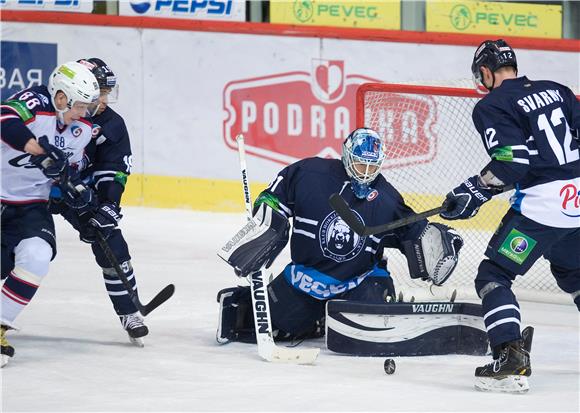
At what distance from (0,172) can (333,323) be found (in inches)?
52.3

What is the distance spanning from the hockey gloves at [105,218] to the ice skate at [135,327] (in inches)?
14.3

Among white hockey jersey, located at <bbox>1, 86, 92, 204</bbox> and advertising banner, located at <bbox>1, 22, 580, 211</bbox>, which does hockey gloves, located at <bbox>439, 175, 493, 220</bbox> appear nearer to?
white hockey jersey, located at <bbox>1, 86, 92, 204</bbox>

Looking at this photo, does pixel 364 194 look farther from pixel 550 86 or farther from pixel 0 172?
pixel 0 172

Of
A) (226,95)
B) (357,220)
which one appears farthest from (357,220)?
(226,95)

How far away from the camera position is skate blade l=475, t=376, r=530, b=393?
460 cm

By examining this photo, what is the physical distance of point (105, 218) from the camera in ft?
17.2

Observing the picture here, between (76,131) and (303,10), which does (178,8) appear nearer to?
(303,10)

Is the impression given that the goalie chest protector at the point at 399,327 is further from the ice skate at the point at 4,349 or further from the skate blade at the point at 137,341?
the ice skate at the point at 4,349

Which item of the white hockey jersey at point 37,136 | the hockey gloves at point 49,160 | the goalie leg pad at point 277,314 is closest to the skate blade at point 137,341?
the goalie leg pad at point 277,314

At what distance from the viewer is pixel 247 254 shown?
5273mm

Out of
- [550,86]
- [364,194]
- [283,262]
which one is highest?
[550,86]

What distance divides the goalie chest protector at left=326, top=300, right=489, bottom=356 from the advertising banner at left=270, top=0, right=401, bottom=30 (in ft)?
11.3

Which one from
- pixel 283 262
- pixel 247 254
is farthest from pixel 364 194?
pixel 283 262

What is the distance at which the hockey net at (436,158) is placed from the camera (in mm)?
6656
